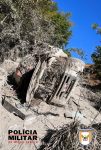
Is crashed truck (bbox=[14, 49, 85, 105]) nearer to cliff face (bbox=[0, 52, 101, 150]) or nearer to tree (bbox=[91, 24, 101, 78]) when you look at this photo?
cliff face (bbox=[0, 52, 101, 150])

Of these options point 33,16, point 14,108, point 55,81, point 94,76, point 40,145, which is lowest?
point 40,145

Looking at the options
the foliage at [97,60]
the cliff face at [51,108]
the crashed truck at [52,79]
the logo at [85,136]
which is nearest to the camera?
the logo at [85,136]

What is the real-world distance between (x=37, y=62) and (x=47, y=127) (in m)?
2.17

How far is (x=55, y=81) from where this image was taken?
27.4ft

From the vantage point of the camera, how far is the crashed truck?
8078mm

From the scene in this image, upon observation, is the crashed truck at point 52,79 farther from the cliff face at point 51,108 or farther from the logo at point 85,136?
the logo at point 85,136

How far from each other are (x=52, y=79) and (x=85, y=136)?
260 centimetres

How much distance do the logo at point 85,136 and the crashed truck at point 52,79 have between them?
6.64 feet

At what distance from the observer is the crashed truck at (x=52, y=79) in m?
8.08

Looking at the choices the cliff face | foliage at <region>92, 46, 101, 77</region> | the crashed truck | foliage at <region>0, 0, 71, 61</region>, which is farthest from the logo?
foliage at <region>92, 46, 101, 77</region>

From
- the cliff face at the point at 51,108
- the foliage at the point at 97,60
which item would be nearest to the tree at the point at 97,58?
the foliage at the point at 97,60

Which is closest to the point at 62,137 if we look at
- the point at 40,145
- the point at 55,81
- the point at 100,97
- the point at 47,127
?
the point at 40,145

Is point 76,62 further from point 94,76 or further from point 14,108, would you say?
point 94,76

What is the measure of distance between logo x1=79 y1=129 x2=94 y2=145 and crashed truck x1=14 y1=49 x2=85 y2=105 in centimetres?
203
